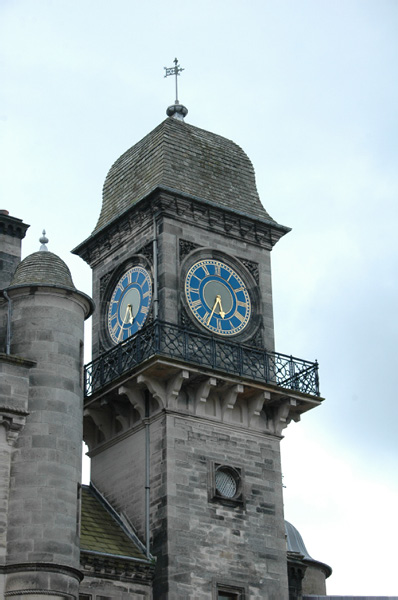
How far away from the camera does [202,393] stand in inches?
1475

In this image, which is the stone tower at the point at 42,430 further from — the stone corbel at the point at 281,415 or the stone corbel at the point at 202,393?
the stone corbel at the point at 281,415

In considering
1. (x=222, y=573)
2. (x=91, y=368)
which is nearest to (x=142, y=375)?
(x=91, y=368)

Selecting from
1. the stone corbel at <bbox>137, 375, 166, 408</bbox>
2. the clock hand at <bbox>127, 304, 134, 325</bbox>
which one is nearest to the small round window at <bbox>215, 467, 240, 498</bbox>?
the stone corbel at <bbox>137, 375, 166, 408</bbox>

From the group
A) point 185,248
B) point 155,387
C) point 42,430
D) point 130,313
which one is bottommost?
point 42,430

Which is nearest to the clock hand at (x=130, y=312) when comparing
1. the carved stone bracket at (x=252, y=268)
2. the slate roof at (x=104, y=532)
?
the carved stone bracket at (x=252, y=268)

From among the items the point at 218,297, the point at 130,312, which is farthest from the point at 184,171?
the point at 130,312

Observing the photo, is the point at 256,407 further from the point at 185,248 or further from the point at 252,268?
the point at 185,248

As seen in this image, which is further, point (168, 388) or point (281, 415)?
point (281, 415)

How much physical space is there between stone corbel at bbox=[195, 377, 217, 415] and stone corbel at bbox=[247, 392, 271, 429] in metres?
1.61

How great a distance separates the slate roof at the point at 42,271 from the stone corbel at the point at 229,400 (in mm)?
5781

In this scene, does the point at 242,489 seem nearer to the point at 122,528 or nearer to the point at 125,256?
the point at 122,528

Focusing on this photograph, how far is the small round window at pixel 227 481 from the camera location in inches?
1458

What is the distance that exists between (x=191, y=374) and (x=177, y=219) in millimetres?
5303

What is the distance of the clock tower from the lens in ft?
118
